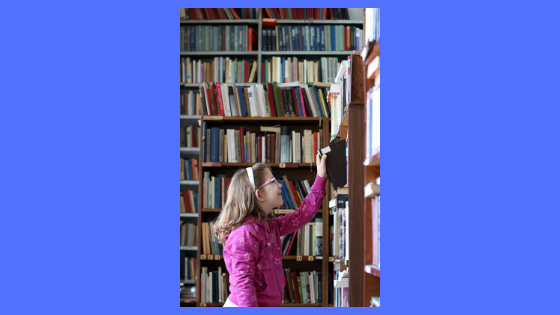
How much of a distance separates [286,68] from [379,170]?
261 cm

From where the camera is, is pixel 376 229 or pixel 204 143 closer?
pixel 376 229

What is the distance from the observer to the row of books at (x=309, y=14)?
12.7 ft

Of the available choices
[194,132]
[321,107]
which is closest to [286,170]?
[321,107]

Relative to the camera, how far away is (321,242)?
3.03 meters

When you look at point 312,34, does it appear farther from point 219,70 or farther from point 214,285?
point 214,285

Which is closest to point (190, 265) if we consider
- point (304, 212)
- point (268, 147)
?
point (268, 147)

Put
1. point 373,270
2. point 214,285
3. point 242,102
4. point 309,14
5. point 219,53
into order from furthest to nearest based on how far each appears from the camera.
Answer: point 219,53 → point 309,14 → point 242,102 → point 214,285 → point 373,270

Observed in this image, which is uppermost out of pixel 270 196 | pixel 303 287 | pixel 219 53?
pixel 219 53

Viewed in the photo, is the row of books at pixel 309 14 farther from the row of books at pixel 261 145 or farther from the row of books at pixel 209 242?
the row of books at pixel 209 242

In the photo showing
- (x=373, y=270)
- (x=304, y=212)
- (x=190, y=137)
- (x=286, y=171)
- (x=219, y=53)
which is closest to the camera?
(x=373, y=270)

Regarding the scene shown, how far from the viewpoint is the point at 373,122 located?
162cm

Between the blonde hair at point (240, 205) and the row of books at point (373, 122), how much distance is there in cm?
50

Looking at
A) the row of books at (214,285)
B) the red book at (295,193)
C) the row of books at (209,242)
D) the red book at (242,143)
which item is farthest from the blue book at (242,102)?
the row of books at (214,285)

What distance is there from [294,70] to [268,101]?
113 cm
